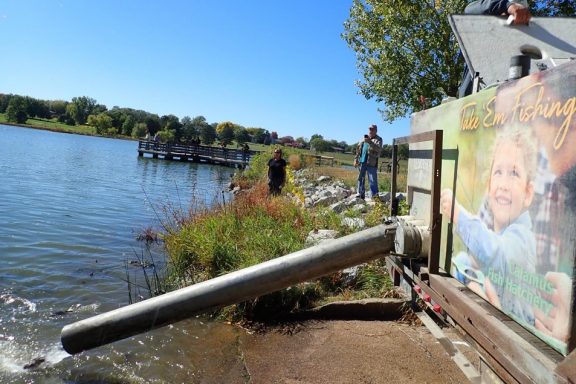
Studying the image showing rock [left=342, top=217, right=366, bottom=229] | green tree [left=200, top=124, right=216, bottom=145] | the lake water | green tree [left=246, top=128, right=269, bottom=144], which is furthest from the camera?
green tree [left=246, top=128, right=269, bottom=144]

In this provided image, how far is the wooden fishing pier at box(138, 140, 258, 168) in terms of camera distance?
52853 mm

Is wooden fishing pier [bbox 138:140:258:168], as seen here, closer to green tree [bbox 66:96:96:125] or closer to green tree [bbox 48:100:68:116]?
green tree [bbox 66:96:96:125]

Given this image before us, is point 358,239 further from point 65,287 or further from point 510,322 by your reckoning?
point 65,287

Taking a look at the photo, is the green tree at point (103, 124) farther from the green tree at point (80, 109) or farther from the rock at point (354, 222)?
the rock at point (354, 222)

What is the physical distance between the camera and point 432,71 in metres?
14.6

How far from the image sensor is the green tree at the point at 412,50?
14.1 m

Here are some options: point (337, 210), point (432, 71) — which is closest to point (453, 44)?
point (432, 71)

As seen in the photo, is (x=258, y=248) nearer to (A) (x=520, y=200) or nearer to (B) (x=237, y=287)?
(B) (x=237, y=287)

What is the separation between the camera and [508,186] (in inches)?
98.7

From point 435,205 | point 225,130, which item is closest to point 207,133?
point 225,130

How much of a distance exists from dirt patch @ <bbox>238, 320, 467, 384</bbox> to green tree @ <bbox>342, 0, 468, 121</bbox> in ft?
33.2

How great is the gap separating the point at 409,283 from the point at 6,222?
1162 centimetres

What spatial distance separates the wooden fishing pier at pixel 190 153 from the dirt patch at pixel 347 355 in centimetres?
4719

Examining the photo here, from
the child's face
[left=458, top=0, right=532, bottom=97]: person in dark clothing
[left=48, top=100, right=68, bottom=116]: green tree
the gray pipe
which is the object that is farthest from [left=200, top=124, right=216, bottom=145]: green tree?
the child's face
